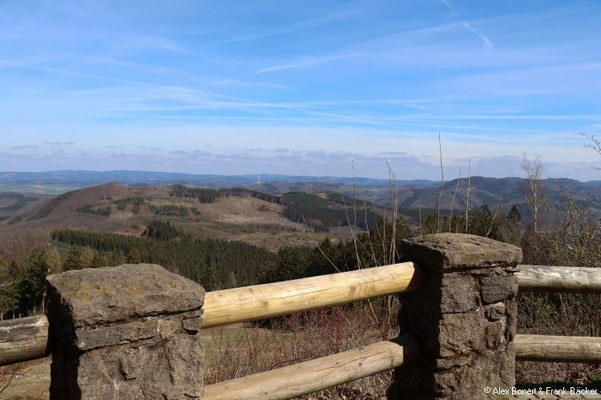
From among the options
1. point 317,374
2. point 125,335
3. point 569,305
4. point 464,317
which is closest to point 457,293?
point 464,317

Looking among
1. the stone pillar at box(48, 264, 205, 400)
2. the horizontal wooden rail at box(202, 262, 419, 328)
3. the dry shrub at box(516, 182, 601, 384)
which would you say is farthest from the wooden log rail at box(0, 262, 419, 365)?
the dry shrub at box(516, 182, 601, 384)

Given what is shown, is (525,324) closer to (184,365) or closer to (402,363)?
(402,363)

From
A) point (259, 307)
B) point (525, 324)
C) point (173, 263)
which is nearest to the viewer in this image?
point (259, 307)

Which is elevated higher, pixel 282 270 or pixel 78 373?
pixel 78 373

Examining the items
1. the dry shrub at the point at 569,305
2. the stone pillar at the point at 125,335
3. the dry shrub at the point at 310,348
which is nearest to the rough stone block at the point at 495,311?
the dry shrub at the point at 310,348

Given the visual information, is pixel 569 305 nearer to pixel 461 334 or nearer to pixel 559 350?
pixel 559 350

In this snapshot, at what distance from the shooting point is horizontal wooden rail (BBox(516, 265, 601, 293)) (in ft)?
10.5

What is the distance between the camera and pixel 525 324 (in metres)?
6.11

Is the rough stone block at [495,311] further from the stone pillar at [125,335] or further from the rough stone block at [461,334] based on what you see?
the stone pillar at [125,335]

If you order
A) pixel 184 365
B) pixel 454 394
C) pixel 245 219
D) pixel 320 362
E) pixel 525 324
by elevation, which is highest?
pixel 184 365

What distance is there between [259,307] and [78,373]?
34.9 inches

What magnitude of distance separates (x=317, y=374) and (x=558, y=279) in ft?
6.17

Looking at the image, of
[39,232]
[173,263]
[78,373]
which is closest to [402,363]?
[78,373]

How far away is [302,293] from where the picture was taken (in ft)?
8.41
